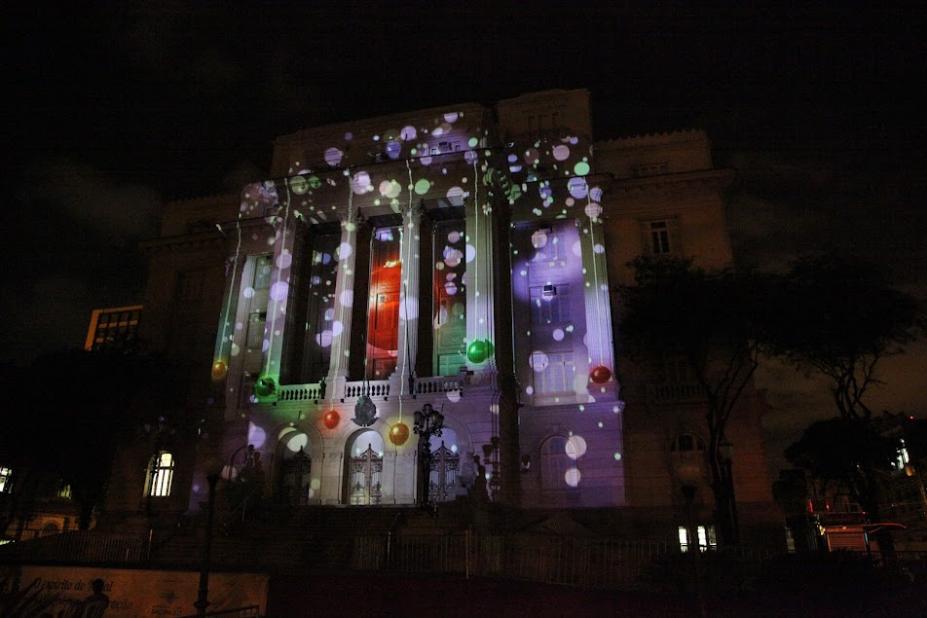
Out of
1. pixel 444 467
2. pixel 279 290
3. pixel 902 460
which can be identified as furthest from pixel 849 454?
pixel 902 460

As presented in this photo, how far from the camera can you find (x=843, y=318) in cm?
2506

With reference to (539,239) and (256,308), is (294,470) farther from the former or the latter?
(539,239)

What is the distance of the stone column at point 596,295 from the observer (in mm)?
29719

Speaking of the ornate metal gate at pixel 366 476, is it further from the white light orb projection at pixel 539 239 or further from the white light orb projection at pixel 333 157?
the white light orb projection at pixel 333 157

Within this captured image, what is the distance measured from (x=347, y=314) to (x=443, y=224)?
7551 millimetres

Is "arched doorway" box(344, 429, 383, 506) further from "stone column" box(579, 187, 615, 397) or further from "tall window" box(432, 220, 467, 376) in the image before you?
"stone column" box(579, 187, 615, 397)

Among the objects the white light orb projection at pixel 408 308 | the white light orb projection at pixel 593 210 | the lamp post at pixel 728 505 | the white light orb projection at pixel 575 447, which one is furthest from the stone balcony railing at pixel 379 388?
the white light orb projection at pixel 593 210

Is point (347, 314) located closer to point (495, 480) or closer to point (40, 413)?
point (495, 480)

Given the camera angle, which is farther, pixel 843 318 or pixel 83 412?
pixel 83 412

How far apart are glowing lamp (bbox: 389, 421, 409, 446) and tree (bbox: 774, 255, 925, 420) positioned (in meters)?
16.4

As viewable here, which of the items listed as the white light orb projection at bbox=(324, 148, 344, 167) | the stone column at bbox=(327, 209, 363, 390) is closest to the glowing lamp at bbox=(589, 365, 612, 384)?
the stone column at bbox=(327, 209, 363, 390)

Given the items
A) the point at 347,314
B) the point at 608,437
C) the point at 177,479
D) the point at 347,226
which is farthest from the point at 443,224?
the point at 177,479

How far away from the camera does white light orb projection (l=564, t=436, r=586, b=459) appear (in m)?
29.0

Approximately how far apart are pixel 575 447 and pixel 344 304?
13.4 m
